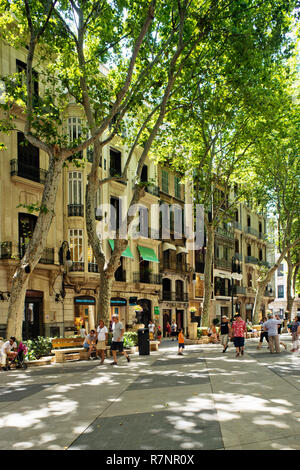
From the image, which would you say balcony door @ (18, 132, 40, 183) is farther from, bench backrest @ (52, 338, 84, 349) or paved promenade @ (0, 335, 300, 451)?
paved promenade @ (0, 335, 300, 451)

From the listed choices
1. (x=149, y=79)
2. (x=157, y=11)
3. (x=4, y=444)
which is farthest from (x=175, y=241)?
(x=4, y=444)

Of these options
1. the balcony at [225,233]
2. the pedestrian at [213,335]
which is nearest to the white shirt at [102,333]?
the pedestrian at [213,335]

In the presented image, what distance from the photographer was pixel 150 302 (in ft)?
109

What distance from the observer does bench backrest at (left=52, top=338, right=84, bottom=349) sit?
55.0 feet

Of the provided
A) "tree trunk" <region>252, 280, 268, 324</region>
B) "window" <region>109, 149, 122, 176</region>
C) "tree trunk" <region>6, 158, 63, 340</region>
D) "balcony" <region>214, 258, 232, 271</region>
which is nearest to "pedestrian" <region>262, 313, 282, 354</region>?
"tree trunk" <region>6, 158, 63, 340</region>

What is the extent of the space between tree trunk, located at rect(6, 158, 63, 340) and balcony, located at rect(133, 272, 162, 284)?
17196 millimetres

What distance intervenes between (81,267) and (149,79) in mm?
11306

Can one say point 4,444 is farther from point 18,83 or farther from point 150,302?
point 150,302

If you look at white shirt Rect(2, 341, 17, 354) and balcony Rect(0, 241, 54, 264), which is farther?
balcony Rect(0, 241, 54, 264)

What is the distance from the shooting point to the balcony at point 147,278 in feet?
102

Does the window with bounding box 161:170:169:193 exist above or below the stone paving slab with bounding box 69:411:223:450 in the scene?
above

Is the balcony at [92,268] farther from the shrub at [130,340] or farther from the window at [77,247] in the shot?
the shrub at [130,340]

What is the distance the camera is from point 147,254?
3170 cm

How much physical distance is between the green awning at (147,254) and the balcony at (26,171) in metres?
10.1
